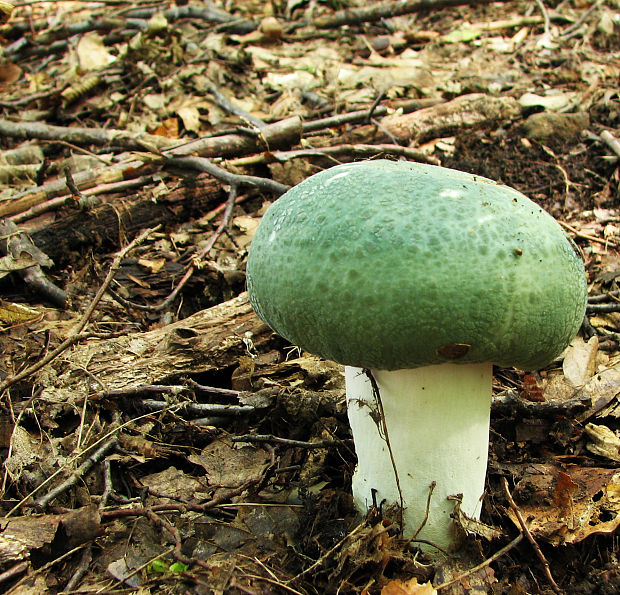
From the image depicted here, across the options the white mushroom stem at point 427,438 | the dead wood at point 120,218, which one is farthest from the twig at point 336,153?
the white mushroom stem at point 427,438

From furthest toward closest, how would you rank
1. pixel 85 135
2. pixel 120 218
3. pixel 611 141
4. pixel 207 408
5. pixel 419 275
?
pixel 85 135, pixel 611 141, pixel 120 218, pixel 207 408, pixel 419 275

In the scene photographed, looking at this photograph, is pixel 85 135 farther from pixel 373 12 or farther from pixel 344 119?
pixel 373 12

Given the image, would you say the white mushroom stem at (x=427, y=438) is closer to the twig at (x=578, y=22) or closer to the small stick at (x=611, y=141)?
the small stick at (x=611, y=141)

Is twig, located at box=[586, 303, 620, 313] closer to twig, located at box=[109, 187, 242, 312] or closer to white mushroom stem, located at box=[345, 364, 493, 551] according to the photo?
white mushroom stem, located at box=[345, 364, 493, 551]

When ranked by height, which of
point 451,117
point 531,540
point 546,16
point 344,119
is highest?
point 546,16

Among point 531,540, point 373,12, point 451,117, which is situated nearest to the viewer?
point 531,540

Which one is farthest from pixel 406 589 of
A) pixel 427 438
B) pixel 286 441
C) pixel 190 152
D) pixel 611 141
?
pixel 611 141

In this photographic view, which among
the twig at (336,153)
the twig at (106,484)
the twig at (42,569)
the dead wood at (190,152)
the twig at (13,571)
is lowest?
the twig at (106,484)

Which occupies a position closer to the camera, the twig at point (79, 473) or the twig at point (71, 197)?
the twig at point (79, 473)

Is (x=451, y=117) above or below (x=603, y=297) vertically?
above
